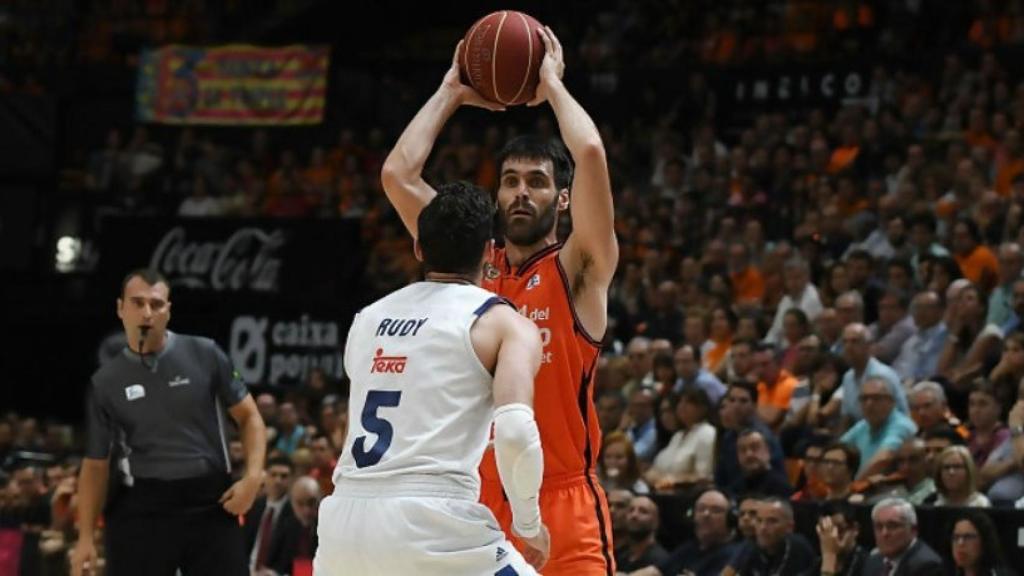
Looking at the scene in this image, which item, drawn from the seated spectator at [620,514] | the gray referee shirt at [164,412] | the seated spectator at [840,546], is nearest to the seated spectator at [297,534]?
the seated spectator at [620,514]

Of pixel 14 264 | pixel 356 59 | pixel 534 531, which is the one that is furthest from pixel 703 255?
pixel 534 531

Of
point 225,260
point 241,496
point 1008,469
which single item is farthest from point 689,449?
point 225,260

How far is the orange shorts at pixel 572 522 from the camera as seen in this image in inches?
233

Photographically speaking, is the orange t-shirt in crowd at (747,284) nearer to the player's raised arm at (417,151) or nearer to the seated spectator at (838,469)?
the seated spectator at (838,469)

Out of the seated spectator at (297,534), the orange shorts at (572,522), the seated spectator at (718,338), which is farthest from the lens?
the seated spectator at (718,338)

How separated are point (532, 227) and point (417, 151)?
51 centimetres

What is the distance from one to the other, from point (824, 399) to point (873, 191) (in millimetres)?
3473

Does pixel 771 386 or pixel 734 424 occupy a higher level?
pixel 771 386

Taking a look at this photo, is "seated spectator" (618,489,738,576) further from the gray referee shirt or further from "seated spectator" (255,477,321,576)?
the gray referee shirt

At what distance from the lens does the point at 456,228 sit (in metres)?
5.20

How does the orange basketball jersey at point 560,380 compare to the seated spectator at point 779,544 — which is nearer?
the orange basketball jersey at point 560,380

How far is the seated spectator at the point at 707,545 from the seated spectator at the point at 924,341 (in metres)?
2.67

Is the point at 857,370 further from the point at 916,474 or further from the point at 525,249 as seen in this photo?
the point at 525,249

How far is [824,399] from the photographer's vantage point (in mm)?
12336
